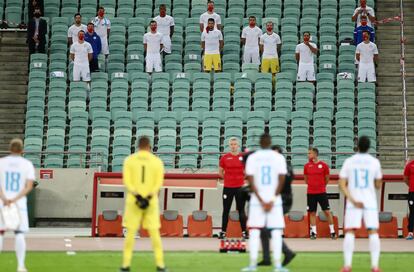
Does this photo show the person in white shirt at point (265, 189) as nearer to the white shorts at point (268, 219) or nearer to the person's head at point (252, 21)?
the white shorts at point (268, 219)

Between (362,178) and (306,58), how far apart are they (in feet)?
52.3

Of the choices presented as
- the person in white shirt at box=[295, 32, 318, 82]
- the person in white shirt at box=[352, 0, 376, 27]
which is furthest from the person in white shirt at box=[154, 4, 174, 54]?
the person in white shirt at box=[352, 0, 376, 27]

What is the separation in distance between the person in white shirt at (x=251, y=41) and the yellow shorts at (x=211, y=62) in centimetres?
89

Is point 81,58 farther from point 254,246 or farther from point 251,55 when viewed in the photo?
point 254,246

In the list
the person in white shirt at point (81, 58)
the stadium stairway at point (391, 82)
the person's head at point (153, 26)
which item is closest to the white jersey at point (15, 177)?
the stadium stairway at point (391, 82)

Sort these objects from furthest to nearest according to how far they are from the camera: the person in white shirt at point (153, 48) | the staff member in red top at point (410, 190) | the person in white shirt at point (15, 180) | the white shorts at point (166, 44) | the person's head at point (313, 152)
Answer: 1. the white shorts at point (166, 44)
2. the person in white shirt at point (153, 48)
3. the staff member in red top at point (410, 190)
4. the person's head at point (313, 152)
5. the person in white shirt at point (15, 180)

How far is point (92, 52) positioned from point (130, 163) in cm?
1637

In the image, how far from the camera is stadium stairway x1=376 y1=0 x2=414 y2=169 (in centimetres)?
3112

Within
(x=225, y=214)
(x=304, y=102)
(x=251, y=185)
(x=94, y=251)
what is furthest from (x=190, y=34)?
(x=251, y=185)

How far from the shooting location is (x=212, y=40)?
3206cm

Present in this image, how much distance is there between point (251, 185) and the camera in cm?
1644

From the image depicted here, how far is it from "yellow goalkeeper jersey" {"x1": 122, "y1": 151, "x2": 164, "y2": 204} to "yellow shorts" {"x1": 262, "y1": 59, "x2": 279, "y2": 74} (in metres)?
16.3

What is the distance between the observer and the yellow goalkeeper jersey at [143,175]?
1623 cm

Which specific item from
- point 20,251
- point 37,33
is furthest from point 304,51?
point 20,251
